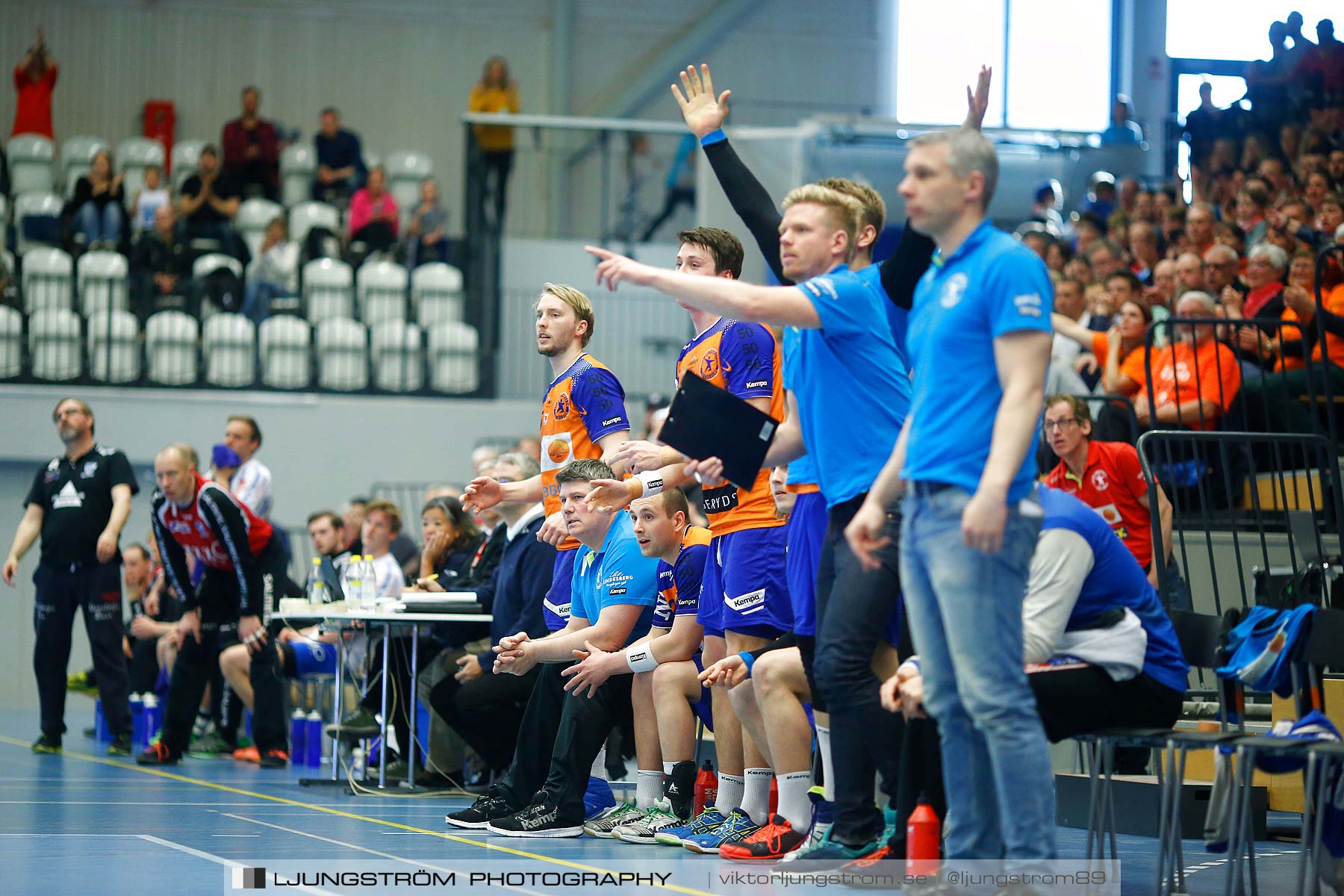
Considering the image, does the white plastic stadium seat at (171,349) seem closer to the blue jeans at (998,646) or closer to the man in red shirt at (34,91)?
the man in red shirt at (34,91)

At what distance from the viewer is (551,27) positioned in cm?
1892

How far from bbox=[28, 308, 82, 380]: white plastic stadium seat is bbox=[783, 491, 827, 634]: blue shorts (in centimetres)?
1065

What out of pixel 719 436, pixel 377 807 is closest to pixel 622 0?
pixel 377 807

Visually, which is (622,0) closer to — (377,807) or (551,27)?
(551,27)

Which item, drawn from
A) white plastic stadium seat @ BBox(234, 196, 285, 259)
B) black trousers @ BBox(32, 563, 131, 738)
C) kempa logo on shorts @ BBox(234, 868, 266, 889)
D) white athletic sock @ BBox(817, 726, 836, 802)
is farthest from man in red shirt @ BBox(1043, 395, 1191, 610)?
white plastic stadium seat @ BBox(234, 196, 285, 259)

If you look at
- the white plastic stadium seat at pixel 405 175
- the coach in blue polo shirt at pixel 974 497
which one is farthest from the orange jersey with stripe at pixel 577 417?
the white plastic stadium seat at pixel 405 175

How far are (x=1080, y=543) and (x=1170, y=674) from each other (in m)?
0.47

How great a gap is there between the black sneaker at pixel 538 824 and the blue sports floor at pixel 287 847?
79 mm

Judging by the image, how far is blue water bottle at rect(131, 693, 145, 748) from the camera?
10.5 meters

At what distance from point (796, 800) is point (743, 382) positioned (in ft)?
4.39

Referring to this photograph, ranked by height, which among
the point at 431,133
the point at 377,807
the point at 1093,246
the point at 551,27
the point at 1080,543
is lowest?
the point at 377,807

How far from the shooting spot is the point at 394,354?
47.8ft

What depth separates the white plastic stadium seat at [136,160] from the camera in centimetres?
1664

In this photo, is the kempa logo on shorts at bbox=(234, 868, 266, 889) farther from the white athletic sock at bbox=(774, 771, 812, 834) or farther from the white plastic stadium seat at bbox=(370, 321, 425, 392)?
the white plastic stadium seat at bbox=(370, 321, 425, 392)
